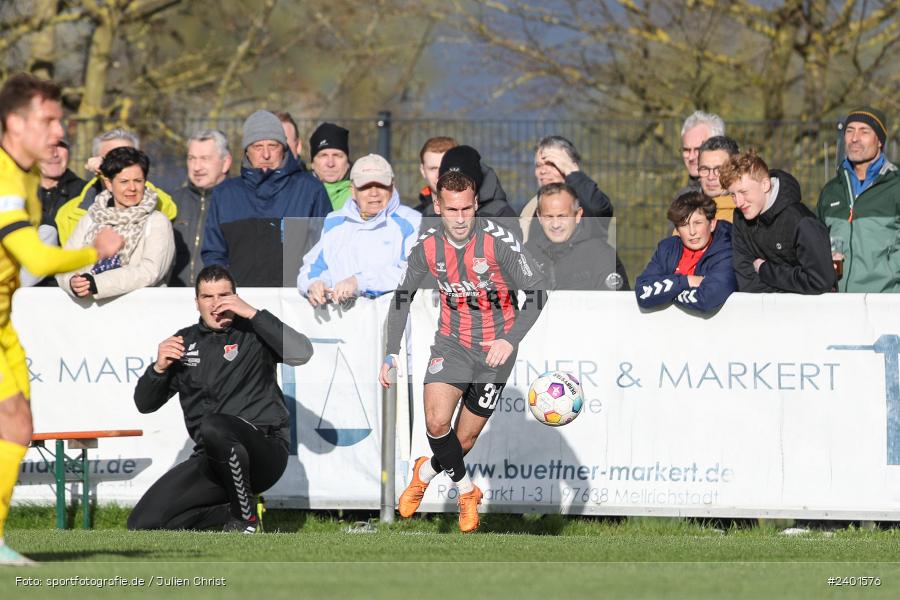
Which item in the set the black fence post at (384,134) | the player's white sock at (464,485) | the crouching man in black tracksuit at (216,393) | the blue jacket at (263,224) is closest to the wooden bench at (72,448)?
the crouching man in black tracksuit at (216,393)

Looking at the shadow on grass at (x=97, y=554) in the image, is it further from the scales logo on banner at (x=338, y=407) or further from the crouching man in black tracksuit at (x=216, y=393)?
the scales logo on banner at (x=338, y=407)

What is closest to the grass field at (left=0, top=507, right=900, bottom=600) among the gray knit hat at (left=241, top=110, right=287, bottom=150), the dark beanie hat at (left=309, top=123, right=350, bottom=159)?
the gray knit hat at (left=241, top=110, right=287, bottom=150)

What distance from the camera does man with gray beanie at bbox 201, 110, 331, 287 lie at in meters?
10.7

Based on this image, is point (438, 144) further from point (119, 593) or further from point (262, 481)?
point (119, 593)

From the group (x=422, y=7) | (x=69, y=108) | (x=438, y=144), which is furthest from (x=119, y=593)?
(x=69, y=108)

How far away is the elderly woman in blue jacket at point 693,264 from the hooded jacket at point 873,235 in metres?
0.87

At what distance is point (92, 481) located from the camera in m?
10.4

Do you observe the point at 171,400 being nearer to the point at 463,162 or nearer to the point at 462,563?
the point at 463,162

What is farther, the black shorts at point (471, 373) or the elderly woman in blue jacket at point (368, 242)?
the elderly woman in blue jacket at point (368, 242)

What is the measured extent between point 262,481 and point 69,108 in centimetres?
1423

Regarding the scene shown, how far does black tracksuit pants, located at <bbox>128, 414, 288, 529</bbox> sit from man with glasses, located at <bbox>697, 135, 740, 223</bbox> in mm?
3726

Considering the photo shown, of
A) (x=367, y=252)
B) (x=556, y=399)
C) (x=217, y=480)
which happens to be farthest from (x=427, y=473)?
(x=367, y=252)

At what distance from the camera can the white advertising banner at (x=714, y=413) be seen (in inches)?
385

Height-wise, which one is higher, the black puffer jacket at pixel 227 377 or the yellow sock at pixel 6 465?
the black puffer jacket at pixel 227 377
